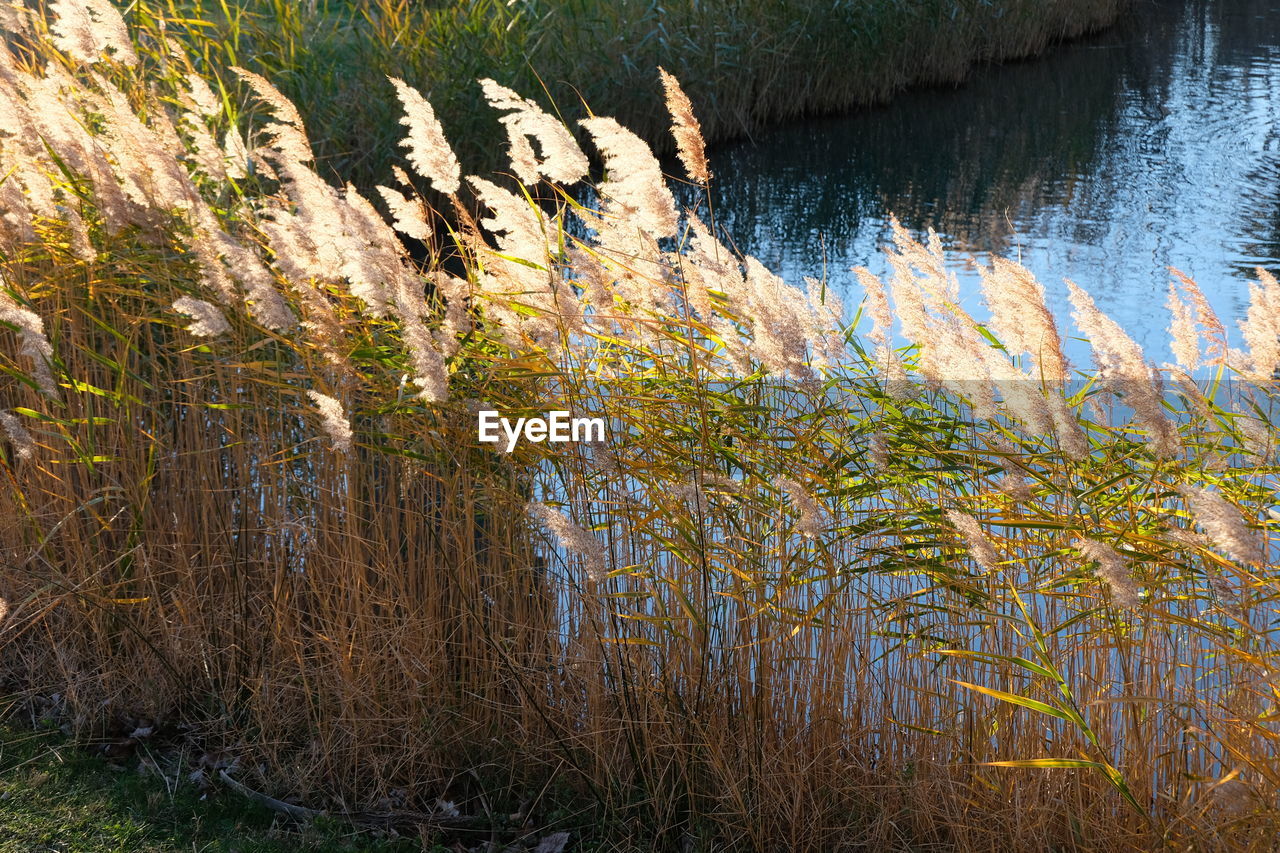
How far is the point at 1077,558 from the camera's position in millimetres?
2236

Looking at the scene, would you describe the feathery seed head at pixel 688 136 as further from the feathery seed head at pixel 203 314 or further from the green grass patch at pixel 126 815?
the green grass patch at pixel 126 815

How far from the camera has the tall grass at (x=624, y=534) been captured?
220 centimetres

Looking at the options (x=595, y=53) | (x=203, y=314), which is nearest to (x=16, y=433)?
(x=203, y=314)

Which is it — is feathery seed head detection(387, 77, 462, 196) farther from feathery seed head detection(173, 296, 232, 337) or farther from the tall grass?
feathery seed head detection(173, 296, 232, 337)

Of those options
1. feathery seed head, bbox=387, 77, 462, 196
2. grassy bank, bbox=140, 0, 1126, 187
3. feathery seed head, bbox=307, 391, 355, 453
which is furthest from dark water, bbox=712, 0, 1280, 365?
feathery seed head, bbox=307, 391, 355, 453

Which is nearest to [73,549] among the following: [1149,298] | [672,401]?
[672,401]

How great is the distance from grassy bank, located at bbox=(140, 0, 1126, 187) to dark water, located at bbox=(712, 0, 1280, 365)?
13.8 inches

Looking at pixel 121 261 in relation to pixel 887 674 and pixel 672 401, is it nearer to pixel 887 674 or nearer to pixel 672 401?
pixel 672 401

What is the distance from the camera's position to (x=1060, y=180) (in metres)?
9.05

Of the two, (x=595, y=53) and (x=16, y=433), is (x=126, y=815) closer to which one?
(x=16, y=433)

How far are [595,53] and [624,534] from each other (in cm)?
704

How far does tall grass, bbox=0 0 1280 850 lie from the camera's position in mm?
2203

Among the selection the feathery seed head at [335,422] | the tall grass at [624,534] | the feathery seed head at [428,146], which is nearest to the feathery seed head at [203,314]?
the tall grass at [624,534]

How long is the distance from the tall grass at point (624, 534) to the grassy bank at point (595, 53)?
2.54m
